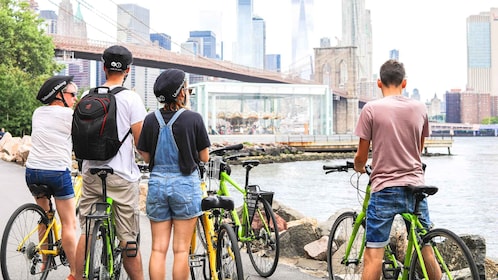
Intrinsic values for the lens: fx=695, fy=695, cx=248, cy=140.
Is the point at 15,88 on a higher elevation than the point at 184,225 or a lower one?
higher

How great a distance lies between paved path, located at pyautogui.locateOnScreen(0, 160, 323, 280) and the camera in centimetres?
544

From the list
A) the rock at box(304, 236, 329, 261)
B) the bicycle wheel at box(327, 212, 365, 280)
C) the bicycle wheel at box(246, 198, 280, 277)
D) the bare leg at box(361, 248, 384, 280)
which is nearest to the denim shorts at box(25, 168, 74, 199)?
the bicycle wheel at box(246, 198, 280, 277)

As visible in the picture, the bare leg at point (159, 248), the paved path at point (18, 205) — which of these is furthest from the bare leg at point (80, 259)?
the paved path at point (18, 205)

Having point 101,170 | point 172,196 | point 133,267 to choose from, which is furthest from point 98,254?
point 172,196

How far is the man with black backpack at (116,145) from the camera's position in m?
3.81

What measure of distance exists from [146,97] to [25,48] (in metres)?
47.8

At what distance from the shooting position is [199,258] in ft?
13.6

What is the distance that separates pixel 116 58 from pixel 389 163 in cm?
163

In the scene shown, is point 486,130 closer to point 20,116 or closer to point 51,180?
point 20,116

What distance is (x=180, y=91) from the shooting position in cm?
372

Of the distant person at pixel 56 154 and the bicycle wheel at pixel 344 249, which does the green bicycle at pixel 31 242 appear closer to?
the distant person at pixel 56 154

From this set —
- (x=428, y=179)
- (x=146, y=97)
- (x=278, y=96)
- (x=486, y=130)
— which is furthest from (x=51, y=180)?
(x=486, y=130)

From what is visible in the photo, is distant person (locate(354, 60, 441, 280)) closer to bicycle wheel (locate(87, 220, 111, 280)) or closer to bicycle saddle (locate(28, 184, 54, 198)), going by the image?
bicycle wheel (locate(87, 220, 111, 280))

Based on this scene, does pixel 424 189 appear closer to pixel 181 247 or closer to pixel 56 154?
pixel 181 247
